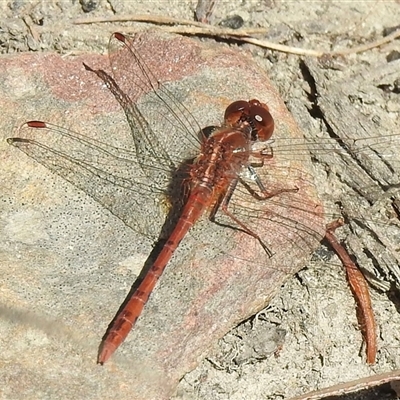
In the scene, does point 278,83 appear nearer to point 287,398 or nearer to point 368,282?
point 368,282

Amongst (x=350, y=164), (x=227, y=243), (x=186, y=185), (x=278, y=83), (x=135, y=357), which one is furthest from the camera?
(x=278, y=83)

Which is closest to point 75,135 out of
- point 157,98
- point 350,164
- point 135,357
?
point 157,98

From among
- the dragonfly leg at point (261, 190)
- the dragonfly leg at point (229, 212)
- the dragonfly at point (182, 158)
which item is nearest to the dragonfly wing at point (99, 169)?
the dragonfly at point (182, 158)

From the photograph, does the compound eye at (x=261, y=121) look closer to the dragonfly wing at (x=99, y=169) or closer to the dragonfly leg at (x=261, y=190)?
the dragonfly leg at (x=261, y=190)

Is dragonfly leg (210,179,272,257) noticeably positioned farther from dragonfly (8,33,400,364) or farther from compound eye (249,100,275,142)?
compound eye (249,100,275,142)

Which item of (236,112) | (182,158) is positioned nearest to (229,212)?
(182,158)

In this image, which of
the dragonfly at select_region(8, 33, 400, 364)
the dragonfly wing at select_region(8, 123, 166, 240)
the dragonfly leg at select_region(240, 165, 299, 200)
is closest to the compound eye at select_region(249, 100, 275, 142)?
the dragonfly at select_region(8, 33, 400, 364)

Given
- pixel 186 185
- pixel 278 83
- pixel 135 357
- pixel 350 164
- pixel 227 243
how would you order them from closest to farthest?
pixel 135 357 → pixel 227 243 → pixel 186 185 → pixel 350 164 → pixel 278 83
